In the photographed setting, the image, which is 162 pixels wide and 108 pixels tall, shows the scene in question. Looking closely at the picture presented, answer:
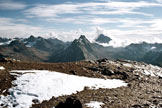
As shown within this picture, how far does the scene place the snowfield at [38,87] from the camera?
25.7 metres

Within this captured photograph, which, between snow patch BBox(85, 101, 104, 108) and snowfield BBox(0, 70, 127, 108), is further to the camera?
snow patch BBox(85, 101, 104, 108)

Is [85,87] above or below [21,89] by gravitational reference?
below

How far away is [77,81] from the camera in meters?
36.9

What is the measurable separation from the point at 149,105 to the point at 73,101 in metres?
11.8

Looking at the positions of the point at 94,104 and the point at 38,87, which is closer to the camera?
the point at 94,104

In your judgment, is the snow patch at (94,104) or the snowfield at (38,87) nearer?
the snowfield at (38,87)

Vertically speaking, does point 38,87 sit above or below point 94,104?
above

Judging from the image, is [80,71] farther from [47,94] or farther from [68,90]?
[47,94]

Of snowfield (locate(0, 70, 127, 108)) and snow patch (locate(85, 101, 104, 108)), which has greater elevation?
snowfield (locate(0, 70, 127, 108))

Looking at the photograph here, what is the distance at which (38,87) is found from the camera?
29594 millimetres

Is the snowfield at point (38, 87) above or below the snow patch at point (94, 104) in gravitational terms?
above

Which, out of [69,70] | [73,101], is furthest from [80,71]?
[73,101]

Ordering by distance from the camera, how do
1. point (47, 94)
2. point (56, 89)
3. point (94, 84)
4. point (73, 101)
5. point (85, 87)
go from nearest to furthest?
point (73, 101) < point (47, 94) < point (56, 89) < point (85, 87) < point (94, 84)

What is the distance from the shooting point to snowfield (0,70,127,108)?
84.5 feet
